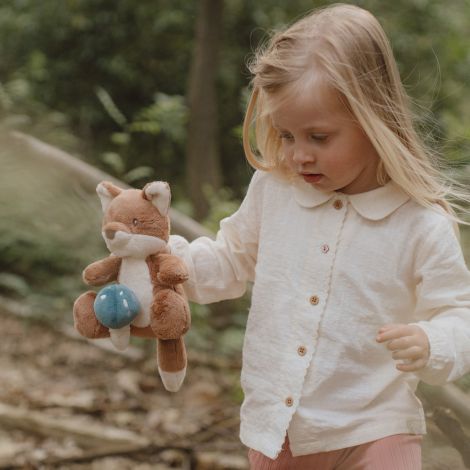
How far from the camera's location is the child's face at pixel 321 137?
178 cm

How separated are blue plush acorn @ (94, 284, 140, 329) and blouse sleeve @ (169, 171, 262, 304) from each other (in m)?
0.30

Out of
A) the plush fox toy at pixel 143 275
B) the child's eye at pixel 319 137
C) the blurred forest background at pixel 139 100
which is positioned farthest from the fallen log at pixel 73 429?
the child's eye at pixel 319 137

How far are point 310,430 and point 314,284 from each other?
1.21ft

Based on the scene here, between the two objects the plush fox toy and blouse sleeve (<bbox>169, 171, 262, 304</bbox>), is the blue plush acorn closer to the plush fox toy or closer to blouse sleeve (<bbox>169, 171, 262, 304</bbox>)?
the plush fox toy

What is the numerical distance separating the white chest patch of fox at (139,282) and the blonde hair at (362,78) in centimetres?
48

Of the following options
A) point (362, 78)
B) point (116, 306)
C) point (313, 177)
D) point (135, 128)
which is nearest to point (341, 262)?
point (313, 177)

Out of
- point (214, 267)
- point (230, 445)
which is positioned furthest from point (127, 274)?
point (230, 445)

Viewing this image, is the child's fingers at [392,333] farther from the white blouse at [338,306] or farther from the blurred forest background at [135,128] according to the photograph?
the blurred forest background at [135,128]

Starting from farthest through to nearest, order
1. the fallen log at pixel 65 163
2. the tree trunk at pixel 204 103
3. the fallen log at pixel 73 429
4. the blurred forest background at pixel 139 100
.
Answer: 1. the tree trunk at pixel 204 103
2. the blurred forest background at pixel 139 100
3. the fallen log at pixel 73 429
4. the fallen log at pixel 65 163

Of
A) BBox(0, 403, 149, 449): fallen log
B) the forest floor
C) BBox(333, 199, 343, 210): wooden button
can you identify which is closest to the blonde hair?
BBox(333, 199, 343, 210): wooden button

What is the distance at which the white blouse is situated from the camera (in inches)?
72.5

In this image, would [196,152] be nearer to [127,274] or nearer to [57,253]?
[57,253]

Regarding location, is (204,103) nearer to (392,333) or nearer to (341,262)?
(341,262)

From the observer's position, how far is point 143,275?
6.01 feet
